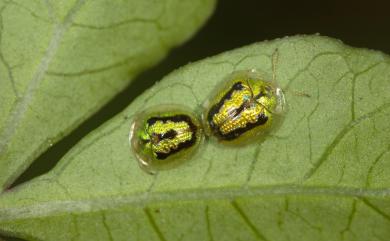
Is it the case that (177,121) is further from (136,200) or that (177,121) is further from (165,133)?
(136,200)

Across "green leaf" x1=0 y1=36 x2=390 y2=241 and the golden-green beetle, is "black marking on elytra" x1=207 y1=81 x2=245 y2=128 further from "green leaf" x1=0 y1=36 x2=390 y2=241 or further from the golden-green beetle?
"green leaf" x1=0 y1=36 x2=390 y2=241

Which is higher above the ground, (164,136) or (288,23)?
(288,23)

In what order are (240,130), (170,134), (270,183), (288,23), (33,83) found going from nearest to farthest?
(270,183)
(33,83)
(240,130)
(170,134)
(288,23)

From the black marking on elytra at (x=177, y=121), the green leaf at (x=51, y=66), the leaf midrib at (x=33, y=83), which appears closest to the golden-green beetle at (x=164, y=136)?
the black marking on elytra at (x=177, y=121)

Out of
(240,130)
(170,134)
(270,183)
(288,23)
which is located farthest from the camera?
(288,23)

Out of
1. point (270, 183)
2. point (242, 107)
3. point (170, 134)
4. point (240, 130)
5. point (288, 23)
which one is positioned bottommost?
point (270, 183)

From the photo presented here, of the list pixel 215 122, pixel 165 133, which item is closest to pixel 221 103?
pixel 215 122

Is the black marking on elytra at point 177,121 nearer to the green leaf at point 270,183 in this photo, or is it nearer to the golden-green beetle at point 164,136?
the golden-green beetle at point 164,136
